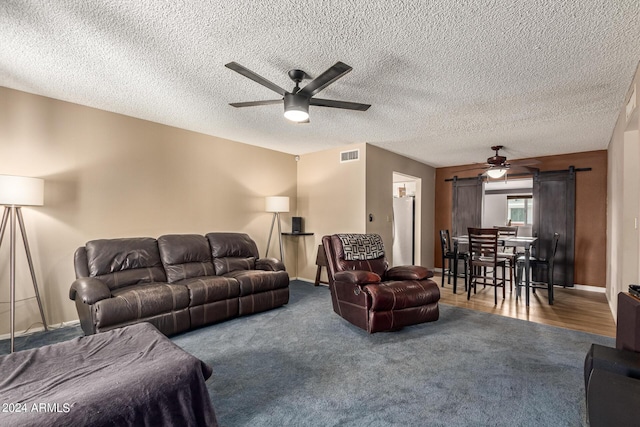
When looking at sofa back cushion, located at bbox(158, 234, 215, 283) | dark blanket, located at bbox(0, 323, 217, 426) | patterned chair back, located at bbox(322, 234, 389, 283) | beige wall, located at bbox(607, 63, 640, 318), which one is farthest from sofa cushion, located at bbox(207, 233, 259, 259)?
beige wall, located at bbox(607, 63, 640, 318)

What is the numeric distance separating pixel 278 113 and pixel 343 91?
3.17 feet

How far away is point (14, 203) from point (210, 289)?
1.84 meters

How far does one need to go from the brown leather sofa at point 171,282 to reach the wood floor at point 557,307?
2.68m

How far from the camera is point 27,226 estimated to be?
3057 millimetres

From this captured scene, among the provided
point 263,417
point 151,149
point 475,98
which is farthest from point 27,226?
point 475,98

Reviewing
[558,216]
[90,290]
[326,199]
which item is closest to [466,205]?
[558,216]

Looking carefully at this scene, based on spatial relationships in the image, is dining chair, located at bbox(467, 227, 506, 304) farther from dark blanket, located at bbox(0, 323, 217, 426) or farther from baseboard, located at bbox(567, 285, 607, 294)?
dark blanket, located at bbox(0, 323, 217, 426)

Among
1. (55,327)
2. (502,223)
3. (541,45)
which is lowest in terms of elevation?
(55,327)

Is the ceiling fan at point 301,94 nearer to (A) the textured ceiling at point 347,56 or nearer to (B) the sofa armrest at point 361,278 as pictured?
(A) the textured ceiling at point 347,56

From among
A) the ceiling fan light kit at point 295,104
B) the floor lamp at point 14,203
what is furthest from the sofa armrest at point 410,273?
the floor lamp at point 14,203

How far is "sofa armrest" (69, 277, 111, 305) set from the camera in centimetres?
263

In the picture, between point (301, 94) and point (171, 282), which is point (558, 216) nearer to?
point (301, 94)

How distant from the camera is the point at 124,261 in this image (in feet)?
10.8

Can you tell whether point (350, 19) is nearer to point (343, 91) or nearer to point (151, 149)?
point (343, 91)
